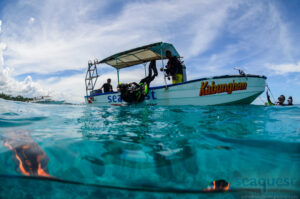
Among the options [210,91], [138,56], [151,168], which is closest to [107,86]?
[138,56]

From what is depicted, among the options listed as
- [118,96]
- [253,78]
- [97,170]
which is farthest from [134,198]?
[118,96]

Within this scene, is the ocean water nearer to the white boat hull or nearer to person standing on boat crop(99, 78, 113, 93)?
the white boat hull

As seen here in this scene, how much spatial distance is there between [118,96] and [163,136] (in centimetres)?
628

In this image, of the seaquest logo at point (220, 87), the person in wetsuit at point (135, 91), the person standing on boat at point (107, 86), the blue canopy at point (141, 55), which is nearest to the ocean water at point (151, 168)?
the seaquest logo at point (220, 87)

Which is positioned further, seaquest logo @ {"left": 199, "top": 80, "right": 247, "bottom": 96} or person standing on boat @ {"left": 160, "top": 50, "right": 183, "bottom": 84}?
person standing on boat @ {"left": 160, "top": 50, "right": 183, "bottom": 84}

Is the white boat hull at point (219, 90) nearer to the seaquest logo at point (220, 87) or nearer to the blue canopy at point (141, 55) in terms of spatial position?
the seaquest logo at point (220, 87)

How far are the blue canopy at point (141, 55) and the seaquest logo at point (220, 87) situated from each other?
224cm

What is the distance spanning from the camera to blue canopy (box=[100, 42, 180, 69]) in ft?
22.9

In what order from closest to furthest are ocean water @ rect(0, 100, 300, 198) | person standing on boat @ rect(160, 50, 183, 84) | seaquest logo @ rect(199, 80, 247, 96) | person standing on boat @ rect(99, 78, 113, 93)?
ocean water @ rect(0, 100, 300, 198), seaquest logo @ rect(199, 80, 247, 96), person standing on boat @ rect(160, 50, 183, 84), person standing on boat @ rect(99, 78, 113, 93)

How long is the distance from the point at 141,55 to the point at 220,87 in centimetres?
463

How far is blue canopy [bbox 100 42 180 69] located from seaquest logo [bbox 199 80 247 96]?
88.1 inches

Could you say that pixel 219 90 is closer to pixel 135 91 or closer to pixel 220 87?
pixel 220 87

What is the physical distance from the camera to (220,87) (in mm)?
5715

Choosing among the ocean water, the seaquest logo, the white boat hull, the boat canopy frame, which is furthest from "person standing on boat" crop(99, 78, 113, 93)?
the ocean water
